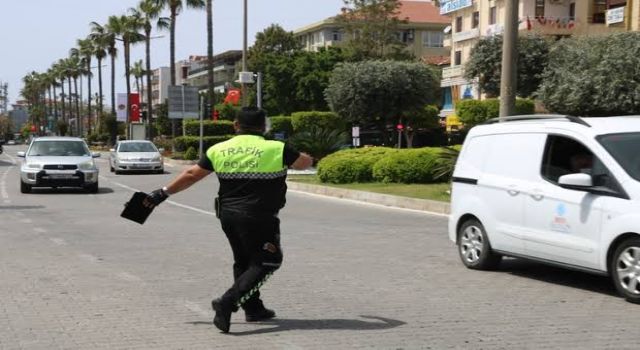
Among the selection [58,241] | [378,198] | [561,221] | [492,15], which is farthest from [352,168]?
[492,15]

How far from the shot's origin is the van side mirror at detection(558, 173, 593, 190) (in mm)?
7586

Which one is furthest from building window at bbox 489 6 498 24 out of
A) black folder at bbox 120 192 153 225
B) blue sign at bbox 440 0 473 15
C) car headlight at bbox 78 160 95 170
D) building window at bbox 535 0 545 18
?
black folder at bbox 120 192 153 225

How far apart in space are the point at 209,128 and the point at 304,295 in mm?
42347

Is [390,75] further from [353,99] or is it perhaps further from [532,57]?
[532,57]

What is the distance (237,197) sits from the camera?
5949 mm

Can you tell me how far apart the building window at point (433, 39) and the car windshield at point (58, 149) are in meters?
77.7

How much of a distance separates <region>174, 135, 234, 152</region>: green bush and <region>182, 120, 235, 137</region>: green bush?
104 cm

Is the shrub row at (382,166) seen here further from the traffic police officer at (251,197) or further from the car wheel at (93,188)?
the traffic police officer at (251,197)

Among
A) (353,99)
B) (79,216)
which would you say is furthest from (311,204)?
(353,99)

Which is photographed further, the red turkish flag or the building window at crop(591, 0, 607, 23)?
the red turkish flag

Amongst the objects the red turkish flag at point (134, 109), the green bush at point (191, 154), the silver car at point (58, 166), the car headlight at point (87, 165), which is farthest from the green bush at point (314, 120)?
the red turkish flag at point (134, 109)

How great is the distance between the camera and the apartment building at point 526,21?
166 ft

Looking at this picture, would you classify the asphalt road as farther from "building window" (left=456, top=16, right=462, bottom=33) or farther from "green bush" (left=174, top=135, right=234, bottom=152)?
"building window" (left=456, top=16, right=462, bottom=33)

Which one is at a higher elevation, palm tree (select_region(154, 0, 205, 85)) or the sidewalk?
palm tree (select_region(154, 0, 205, 85))
